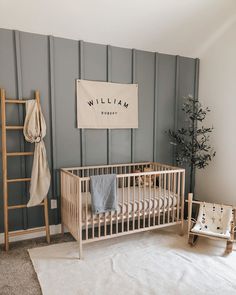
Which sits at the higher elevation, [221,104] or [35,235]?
[221,104]

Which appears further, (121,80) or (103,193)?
(121,80)

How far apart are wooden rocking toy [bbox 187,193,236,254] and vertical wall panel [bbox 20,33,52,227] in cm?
185

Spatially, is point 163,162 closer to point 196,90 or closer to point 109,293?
point 196,90

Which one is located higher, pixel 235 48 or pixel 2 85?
pixel 235 48

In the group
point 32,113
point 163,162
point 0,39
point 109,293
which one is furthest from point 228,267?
point 0,39

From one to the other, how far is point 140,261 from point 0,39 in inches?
106

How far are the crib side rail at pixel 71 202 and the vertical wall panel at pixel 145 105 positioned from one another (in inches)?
44.4

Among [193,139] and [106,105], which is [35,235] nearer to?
[106,105]

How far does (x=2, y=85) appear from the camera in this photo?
271cm

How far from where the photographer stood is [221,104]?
11.5 feet

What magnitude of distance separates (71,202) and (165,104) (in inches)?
78.6

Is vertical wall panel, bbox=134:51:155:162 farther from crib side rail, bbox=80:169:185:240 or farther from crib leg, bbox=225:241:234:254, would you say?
crib leg, bbox=225:241:234:254

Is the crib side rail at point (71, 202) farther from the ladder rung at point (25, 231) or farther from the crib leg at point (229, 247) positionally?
the crib leg at point (229, 247)

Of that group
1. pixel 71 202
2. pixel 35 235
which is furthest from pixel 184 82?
pixel 35 235
